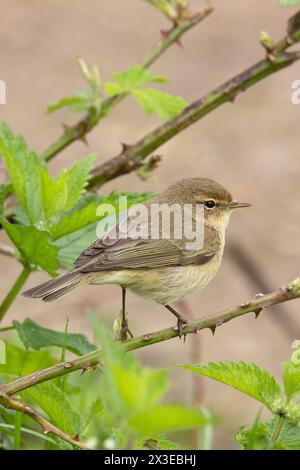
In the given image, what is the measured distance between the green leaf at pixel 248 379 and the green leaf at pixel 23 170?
46.3 inches

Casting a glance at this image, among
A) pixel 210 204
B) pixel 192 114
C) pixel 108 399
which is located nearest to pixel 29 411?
pixel 108 399

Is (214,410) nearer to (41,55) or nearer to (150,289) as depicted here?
(150,289)

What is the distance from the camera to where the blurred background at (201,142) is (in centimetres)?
661

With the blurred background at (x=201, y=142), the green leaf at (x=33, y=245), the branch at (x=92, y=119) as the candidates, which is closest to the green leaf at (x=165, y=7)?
the branch at (x=92, y=119)

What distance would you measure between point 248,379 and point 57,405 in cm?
61

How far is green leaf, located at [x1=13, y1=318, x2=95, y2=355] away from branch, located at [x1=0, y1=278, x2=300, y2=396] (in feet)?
2.56

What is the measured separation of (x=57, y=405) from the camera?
9.78 ft

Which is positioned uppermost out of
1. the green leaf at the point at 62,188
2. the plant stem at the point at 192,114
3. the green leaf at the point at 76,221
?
the plant stem at the point at 192,114

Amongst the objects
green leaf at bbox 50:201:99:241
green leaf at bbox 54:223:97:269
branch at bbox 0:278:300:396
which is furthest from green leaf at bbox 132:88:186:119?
branch at bbox 0:278:300:396

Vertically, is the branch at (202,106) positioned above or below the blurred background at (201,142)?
below

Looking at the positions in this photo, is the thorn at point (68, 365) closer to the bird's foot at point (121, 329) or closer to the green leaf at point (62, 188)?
the bird's foot at point (121, 329)

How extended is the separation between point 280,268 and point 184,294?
3020 millimetres

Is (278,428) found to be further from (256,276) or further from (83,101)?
(256,276)
